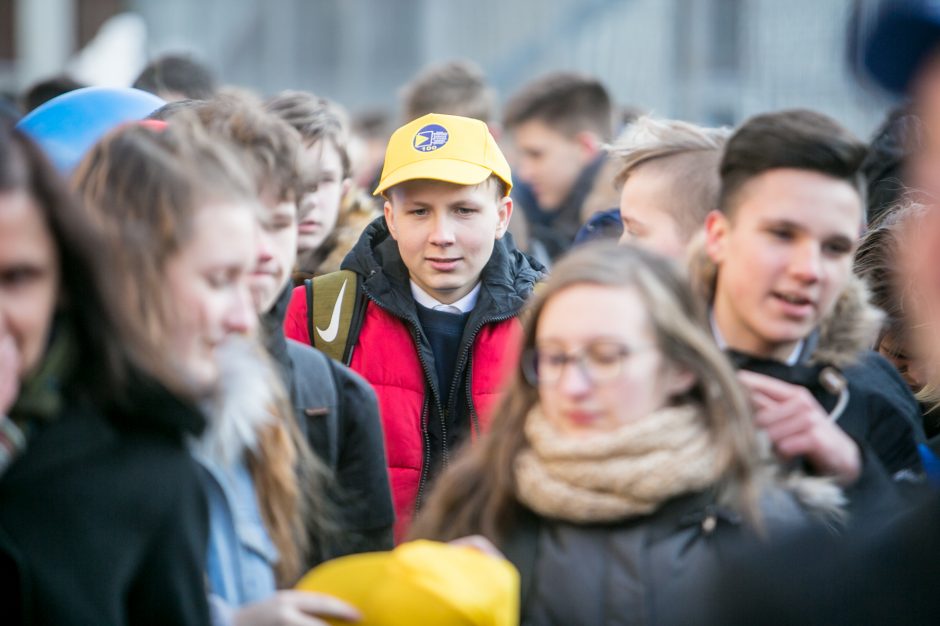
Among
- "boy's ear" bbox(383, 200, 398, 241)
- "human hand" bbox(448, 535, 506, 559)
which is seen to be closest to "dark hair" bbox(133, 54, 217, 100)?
"boy's ear" bbox(383, 200, 398, 241)

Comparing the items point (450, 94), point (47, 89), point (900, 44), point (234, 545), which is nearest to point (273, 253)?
point (234, 545)

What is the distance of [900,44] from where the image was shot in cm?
190

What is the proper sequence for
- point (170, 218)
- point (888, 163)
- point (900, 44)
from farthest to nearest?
point (888, 163) < point (170, 218) < point (900, 44)

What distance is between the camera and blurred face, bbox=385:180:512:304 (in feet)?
A: 15.3

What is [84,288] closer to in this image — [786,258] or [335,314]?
[786,258]

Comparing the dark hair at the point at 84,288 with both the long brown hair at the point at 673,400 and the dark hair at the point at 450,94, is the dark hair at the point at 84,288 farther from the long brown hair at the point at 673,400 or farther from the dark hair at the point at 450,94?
the dark hair at the point at 450,94

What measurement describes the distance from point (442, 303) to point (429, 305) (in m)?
0.05

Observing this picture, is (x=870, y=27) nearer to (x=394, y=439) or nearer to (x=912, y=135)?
(x=394, y=439)

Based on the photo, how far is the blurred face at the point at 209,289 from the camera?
2822mm

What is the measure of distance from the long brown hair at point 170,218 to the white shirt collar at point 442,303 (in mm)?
1412

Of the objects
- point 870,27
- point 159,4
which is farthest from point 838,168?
point 159,4

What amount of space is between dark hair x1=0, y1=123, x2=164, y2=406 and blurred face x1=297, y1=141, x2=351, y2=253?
2.48 m

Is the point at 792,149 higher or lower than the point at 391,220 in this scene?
higher

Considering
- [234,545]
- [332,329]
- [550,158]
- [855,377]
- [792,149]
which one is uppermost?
[792,149]
